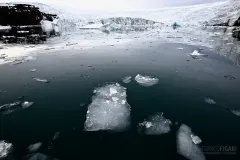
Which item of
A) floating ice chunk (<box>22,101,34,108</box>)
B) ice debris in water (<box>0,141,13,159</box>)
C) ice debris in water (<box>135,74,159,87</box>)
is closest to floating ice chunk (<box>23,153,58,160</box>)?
ice debris in water (<box>0,141,13,159</box>)

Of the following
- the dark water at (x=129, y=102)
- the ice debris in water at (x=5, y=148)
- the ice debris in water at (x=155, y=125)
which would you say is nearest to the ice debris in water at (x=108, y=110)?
the dark water at (x=129, y=102)

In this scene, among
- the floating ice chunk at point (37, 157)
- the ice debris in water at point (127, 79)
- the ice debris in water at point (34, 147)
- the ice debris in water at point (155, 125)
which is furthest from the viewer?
the ice debris in water at point (127, 79)

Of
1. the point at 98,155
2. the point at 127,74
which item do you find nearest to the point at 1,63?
the point at 127,74

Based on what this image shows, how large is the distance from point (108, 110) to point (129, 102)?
2.28ft

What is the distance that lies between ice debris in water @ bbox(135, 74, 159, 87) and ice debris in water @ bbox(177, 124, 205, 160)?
2.38 m

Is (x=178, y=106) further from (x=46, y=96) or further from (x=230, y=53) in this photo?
(x=230, y=53)

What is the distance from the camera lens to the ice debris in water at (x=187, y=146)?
318cm

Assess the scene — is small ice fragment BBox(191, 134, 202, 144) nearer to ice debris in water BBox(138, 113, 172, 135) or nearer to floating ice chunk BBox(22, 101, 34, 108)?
ice debris in water BBox(138, 113, 172, 135)

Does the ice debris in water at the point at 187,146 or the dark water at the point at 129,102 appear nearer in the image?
the ice debris in water at the point at 187,146

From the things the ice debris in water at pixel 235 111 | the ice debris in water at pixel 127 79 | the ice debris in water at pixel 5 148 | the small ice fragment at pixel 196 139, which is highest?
the small ice fragment at pixel 196 139

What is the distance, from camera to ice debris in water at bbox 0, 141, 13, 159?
3262 millimetres

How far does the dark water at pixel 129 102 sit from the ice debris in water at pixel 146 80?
186 millimetres

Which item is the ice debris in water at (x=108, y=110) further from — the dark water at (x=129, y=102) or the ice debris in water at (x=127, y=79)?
the ice debris in water at (x=127, y=79)

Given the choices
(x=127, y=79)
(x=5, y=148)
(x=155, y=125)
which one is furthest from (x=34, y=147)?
(x=127, y=79)
